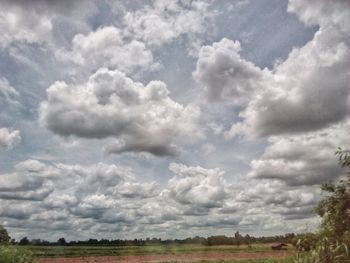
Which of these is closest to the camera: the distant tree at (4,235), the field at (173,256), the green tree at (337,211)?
the green tree at (337,211)

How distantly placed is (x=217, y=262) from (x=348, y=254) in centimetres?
3831

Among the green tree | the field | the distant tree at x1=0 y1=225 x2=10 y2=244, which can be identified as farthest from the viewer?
the field

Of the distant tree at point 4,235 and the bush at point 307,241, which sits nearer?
the bush at point 307,241

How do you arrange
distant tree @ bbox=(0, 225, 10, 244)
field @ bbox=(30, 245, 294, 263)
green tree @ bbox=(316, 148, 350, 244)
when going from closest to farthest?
green tree @ bbox=(316, 148, 350, 244), distant tree @ bbox=(0, 225, 10, 244), field @ bbox=(30, 245, 294, 263)

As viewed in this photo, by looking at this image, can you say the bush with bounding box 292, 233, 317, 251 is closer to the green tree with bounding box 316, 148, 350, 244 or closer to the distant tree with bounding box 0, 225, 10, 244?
the green tree with bounding box 316, 148, 350, 244

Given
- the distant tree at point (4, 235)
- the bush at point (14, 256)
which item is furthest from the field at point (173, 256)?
the bush at point (14, 256)

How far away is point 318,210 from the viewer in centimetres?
1441

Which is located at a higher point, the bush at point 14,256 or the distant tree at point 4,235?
the distant tree at point 4,235

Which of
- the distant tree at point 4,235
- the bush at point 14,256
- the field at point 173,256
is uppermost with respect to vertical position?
the field at point 173,256

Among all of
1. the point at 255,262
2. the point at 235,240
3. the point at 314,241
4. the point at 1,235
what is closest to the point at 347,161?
the point at 314,241

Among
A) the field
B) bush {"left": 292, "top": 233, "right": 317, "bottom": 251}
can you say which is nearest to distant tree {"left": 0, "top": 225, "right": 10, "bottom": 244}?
the field

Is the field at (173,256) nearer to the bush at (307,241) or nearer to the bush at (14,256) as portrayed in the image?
the bush at (307,241)

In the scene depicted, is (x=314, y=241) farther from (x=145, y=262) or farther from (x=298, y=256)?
(x=145, y=262)

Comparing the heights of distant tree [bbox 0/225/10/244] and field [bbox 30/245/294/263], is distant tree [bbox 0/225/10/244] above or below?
below
